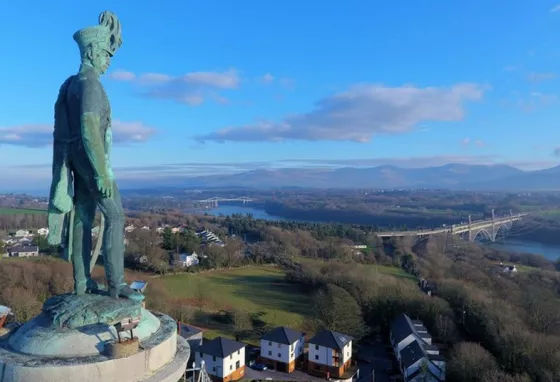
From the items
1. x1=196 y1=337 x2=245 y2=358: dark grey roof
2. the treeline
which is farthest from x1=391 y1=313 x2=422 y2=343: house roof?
x1=196 y1=337 x2=245 y2=358: dark grey roof

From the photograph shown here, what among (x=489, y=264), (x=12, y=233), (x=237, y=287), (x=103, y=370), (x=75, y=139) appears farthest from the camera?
(x=12, y=233)

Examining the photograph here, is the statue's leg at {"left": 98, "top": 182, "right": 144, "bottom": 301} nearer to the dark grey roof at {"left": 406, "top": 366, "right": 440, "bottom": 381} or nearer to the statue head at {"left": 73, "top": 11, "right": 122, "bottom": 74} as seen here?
the statue head at {"left": 73, "top": 11, "right": 122, "bottom": 74}

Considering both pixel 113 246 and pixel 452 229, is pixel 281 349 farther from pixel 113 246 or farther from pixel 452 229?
pixel 452 229

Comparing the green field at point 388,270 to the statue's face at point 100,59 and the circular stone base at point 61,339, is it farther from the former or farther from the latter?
the circular stone base at point 61,339

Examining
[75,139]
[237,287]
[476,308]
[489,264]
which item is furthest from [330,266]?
[75,139]

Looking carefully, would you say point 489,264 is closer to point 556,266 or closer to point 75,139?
point 556,266

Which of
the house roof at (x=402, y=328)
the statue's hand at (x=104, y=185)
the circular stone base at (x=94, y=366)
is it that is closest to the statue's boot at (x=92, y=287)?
the circular stone base at (x=94, y=366)
